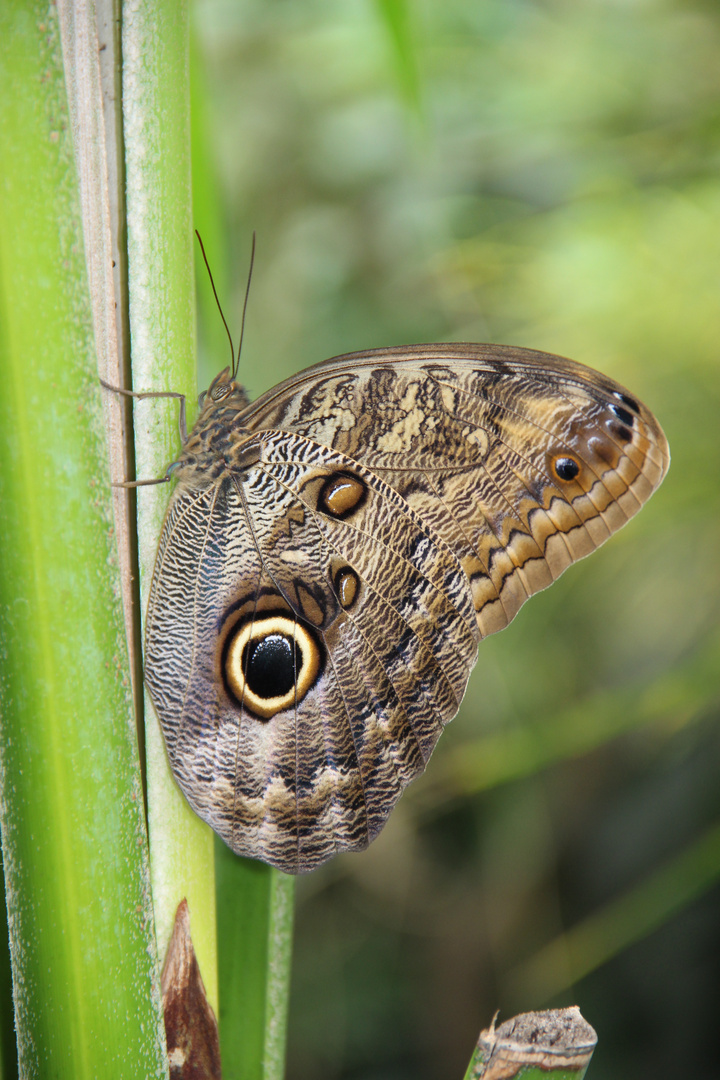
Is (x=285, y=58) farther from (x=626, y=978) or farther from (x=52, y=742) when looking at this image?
(x=626, y=978)

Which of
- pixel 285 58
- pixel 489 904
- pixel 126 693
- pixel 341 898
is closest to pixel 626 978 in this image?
pixel 489 904

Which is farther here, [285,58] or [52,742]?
[285,58]

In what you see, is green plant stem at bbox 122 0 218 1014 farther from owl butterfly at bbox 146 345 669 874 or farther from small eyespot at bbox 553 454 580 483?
small eyespot at bbox 553 454 580 483

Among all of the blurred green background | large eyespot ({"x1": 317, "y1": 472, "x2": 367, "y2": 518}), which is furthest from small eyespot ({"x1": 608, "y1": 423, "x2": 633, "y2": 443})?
the blurred green background

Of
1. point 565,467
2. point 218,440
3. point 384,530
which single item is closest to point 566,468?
point 565,467

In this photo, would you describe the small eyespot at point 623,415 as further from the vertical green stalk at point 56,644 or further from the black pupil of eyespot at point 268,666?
the vertical green stalk at point 56,644

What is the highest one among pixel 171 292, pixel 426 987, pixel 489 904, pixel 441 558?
pixel 171 292

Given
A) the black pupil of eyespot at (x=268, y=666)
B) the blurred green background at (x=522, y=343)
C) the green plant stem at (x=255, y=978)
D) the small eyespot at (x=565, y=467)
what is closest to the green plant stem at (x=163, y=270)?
the green plant stem at (x=255, y=978)
